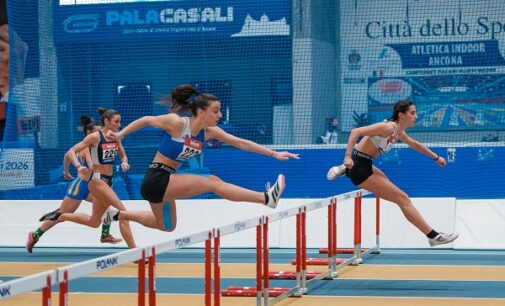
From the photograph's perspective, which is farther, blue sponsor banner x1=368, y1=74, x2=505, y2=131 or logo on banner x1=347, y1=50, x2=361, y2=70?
logo on banner x1=347, y1=50, x2=361, y2=70

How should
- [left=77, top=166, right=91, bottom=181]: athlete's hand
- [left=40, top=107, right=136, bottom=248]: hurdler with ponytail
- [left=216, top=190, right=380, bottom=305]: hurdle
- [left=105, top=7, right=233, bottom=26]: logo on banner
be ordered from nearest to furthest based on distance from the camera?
[left=216, top=190, right=380, bottom=305]: hurdle → [left=77, top=166, right=91, bottom=181]: athlete's hand → [left=40, top=107, right=136, bottom=248]: hurdler with ponytail → [left=105, top=7, right=233, bottom=26]: logo on banner

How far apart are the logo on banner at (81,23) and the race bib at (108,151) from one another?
41.5 ft

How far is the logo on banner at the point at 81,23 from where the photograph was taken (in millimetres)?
26328

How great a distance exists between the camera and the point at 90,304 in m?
10.4

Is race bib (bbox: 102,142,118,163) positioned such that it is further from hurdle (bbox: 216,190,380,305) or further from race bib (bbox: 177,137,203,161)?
race bib (bbox: 177,137,203,161)

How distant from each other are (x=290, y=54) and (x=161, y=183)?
16529 millimetres

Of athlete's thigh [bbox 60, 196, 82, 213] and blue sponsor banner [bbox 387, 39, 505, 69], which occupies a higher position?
blue sponsor banner [bbox 387, 39, 505, 69]

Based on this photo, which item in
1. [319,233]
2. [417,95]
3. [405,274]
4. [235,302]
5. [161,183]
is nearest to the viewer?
[161,183]

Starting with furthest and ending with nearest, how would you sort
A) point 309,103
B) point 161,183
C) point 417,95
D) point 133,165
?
1. point 417,95
2. point 309,103
3. point 133,165
4. point 161,183

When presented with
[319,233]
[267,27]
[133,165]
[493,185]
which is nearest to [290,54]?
[267,27]

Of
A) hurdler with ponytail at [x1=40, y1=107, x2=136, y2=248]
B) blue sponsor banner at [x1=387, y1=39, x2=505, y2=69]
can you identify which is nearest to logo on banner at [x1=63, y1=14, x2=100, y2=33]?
blue sponsor banner at [x1=387, y1=39, x2=505, y2=69]

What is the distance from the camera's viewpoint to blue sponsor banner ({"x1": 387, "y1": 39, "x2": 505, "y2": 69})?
27531 millimetres

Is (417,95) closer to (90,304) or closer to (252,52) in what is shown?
(252,52)

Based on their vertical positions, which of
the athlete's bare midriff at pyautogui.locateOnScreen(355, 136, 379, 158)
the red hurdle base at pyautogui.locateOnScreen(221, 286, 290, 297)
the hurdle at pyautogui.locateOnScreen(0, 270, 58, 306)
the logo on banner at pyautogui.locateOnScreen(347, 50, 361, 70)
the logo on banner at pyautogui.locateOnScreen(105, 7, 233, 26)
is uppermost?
the logo on banner at pyautogui.locateOnScreen(105, 7, 233, 26)
